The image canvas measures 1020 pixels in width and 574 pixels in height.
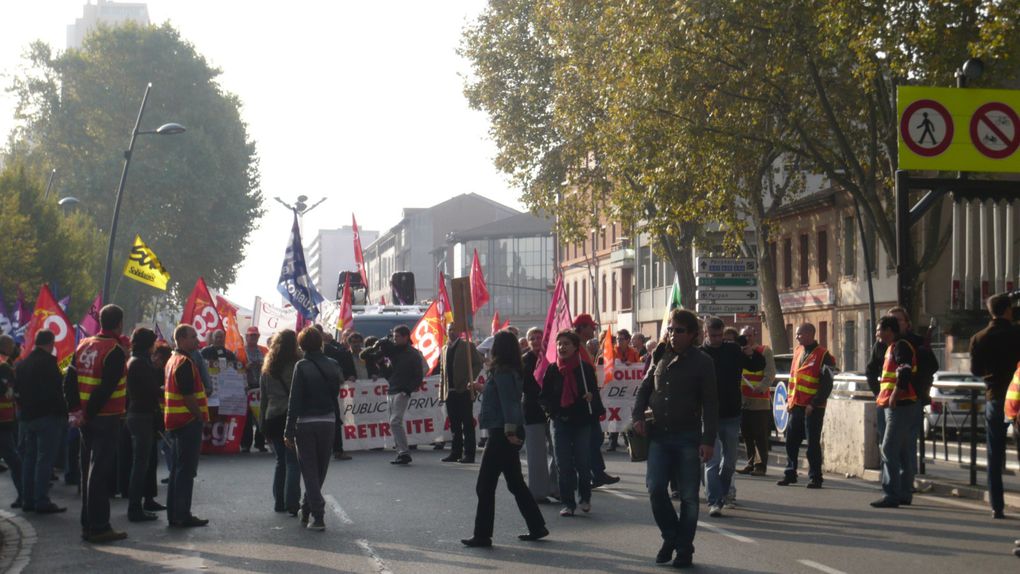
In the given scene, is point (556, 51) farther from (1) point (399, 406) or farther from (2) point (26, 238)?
(1) point (399, 406)

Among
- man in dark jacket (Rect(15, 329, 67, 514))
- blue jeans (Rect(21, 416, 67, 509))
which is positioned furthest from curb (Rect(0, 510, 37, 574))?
man in dark jacket (Rect(15, 329, 67, 514))

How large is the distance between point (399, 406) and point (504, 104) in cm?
3108

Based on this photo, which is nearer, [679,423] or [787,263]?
[679,423]

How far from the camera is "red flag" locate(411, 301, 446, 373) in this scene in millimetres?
25094

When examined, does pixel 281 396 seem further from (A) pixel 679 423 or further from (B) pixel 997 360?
(B) pixel 997 360

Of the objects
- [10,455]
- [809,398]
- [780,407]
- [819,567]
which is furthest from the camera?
[780,407]

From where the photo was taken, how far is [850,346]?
5041cm

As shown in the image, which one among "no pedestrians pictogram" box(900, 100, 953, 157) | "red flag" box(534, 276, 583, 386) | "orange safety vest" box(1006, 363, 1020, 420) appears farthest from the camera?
"no pedestrians pictogram" box(900, 100, 953, 157)

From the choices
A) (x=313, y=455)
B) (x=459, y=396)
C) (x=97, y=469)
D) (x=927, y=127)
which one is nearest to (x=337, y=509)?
(x=313, y=455)

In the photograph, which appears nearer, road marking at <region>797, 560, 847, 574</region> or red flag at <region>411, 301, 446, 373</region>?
road marking at <region>797, 560, 847, 574</region>

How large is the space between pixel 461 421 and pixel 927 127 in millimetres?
7272

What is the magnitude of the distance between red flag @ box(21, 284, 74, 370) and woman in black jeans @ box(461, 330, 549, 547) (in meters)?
9.68

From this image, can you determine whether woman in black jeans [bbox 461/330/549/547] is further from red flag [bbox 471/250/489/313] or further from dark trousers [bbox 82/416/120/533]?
red flag [bbox 471/250/489/313]

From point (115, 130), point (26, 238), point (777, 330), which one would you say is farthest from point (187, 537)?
point (115, 130)
